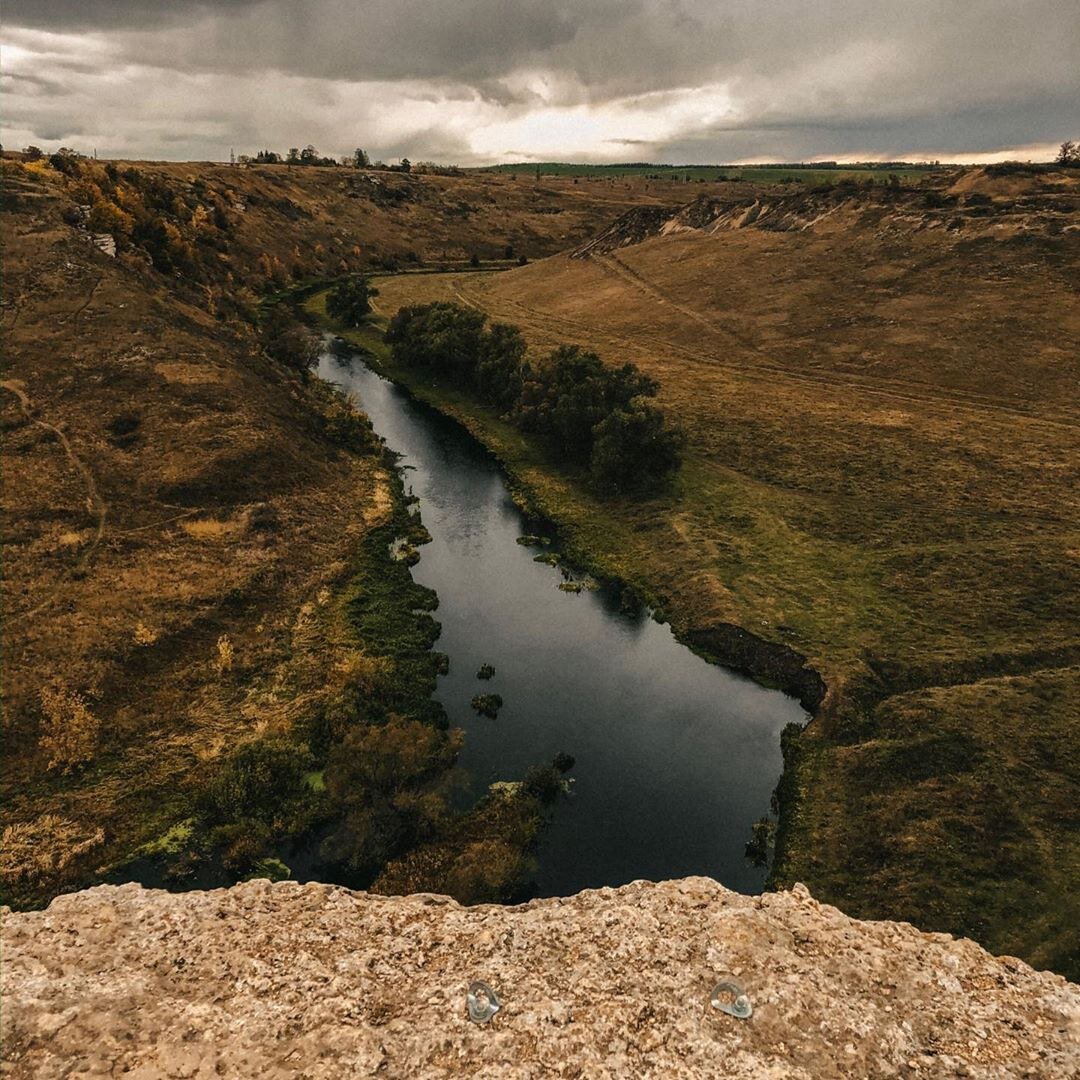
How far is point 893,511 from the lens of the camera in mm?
56688

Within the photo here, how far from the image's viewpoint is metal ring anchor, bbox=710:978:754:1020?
17.1 metres

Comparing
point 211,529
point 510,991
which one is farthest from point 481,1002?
point 211,529

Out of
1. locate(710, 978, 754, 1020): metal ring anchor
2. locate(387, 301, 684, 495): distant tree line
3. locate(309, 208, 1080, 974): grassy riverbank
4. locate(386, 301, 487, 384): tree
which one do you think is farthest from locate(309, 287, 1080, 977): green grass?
locate(386, 301, 487, 384): tree

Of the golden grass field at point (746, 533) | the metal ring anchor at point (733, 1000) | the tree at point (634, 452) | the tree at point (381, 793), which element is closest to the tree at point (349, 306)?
the golden grass field at point (746, 533)

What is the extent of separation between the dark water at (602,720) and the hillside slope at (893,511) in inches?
105

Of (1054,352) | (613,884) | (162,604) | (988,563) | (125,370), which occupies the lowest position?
(613,884)

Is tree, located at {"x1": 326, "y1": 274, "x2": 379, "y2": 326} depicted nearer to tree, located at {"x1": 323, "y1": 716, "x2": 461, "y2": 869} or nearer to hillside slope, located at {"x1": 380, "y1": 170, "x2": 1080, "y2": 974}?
hillside slope, located at {"x1": 380, "y1": 170, "x2": 1080, "y2": 974}

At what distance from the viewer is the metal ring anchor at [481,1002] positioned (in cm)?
1716

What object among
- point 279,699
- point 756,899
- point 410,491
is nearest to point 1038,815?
point 756,899

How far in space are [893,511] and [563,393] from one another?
3532 cm

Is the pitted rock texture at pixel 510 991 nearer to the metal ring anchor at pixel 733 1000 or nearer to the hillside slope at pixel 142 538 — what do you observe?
the metal ring anchor at pixel 733 1000

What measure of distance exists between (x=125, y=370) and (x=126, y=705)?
132 feet

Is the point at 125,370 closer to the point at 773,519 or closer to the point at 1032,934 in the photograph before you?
the point at 773,519

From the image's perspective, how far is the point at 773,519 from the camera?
5781 centimetres
